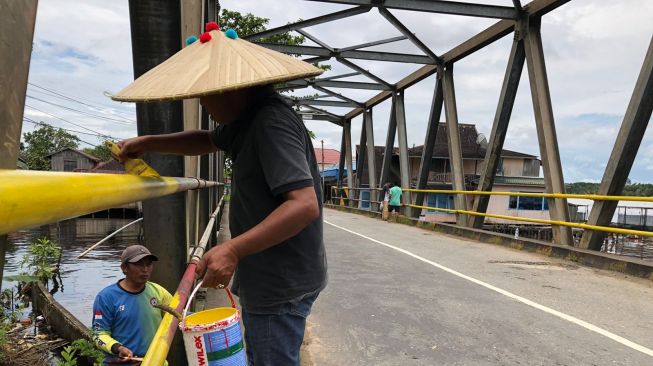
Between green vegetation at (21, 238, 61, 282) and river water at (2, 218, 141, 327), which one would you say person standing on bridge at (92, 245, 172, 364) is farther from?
green vegetation at (21, 238, 61, 282)

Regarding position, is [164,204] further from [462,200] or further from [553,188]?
[462,200]

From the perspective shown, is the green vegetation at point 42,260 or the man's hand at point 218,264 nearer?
the man's hand at point 218,264

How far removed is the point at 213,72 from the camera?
5.26ft

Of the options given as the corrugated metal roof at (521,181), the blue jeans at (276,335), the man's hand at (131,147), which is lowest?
the blue jeans at (276,335)

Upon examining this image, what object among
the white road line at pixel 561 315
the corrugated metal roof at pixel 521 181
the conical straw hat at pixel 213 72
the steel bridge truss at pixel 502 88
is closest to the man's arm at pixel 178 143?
the conical straw hat at pixel 213 72

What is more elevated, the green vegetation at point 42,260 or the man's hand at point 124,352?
the man's hand at point 124,352

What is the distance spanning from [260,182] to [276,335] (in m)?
0.58

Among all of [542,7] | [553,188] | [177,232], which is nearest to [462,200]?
[553,188]

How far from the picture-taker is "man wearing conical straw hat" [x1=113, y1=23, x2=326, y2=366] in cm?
154

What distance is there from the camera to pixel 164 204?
8.63 ft

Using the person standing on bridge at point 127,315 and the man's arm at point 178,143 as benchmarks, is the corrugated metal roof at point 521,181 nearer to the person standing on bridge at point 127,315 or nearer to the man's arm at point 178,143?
the person standing on bridge at point 127,315

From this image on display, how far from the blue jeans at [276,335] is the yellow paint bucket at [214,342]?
120mm

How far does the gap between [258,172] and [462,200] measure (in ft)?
38.0

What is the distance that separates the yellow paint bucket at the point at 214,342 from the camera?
5.13 ft
